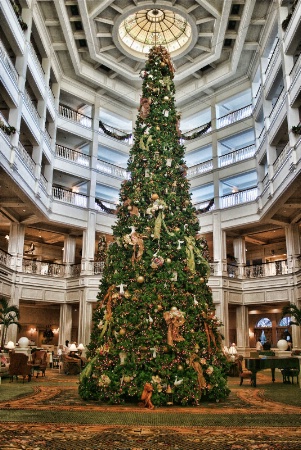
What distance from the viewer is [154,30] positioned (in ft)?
59.7

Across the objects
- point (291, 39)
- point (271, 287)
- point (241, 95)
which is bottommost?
point (271, 287)

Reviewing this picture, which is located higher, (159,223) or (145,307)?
(159,223)

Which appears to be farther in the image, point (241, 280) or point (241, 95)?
point (241, 95)

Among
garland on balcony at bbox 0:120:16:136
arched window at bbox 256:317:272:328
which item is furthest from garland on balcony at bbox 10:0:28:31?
arched window at bbox 256:317:272:328

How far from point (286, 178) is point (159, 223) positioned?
24.4ft

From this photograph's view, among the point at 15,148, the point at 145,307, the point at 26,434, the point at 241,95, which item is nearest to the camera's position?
the point at 26,434

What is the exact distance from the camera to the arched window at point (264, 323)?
22047 mm

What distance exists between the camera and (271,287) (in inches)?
699

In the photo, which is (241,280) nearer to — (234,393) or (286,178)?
(286,178)

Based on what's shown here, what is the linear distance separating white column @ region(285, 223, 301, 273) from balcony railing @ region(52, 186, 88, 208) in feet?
30.9

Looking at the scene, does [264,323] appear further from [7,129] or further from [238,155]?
[7,129]

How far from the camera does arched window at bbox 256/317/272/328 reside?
22047mm

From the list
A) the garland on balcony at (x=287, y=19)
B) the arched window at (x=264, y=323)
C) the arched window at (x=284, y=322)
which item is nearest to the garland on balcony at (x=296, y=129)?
the garland on balcony at (x=287, y=19)

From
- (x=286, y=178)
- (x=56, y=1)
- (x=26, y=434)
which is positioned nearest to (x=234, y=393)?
(x=26, y=434)
